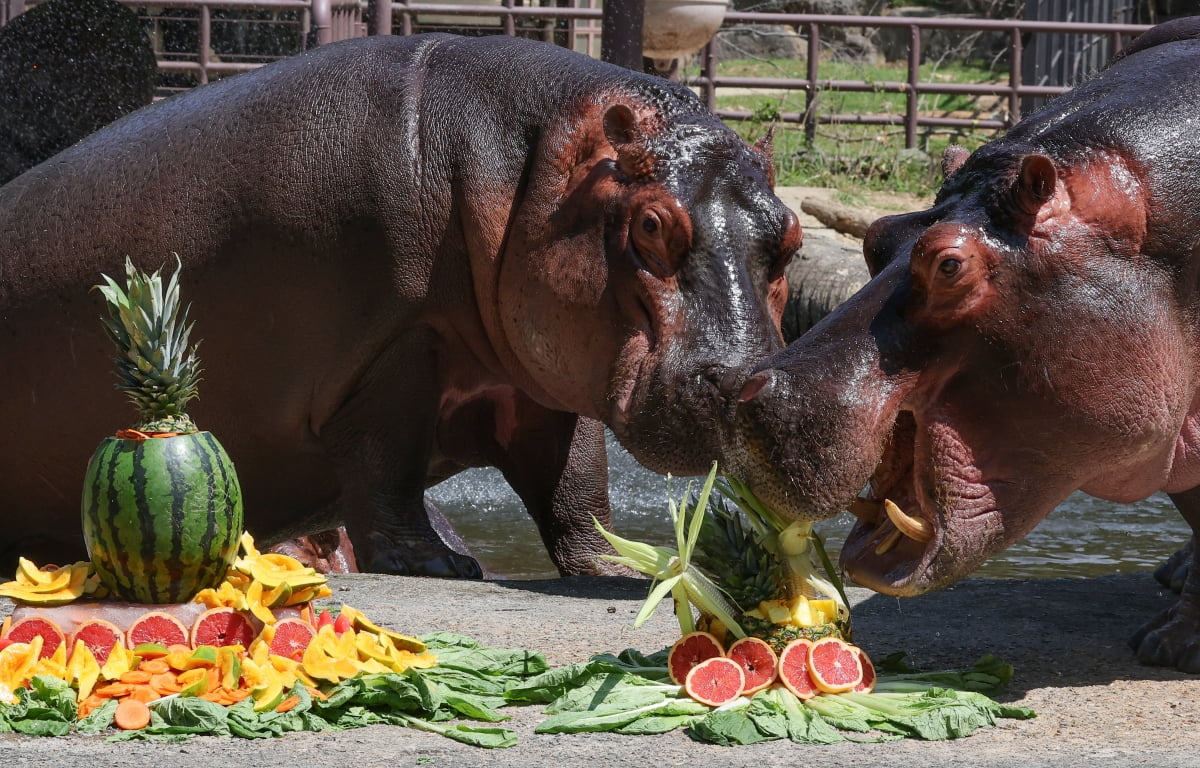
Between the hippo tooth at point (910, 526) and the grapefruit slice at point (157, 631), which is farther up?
the hippo tooth at point (910, 526)

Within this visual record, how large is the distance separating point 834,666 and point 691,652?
316 millimetres

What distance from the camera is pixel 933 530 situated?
10.9ft

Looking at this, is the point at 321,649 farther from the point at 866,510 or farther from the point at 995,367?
the point at 995,367

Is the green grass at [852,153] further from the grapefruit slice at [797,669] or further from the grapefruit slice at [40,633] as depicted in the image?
the grapefruit slice at [40,633]

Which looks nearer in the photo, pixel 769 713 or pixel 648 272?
pixel 769 713

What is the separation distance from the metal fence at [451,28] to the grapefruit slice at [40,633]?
21.6ft

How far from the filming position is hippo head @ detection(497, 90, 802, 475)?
4.81m

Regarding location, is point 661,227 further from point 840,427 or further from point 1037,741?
point 1037,741

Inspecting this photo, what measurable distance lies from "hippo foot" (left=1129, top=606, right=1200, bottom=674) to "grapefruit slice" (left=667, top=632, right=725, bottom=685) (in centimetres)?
106

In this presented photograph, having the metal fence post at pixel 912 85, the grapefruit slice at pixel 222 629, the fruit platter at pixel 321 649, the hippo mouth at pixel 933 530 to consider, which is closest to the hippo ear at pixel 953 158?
the hippo mouth at pixel 933 530

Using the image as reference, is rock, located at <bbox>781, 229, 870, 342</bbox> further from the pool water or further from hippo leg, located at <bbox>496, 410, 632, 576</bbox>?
hippo leg, located at <bbox>496, 410, 632, 576</bbox>

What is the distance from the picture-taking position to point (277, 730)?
3.33m

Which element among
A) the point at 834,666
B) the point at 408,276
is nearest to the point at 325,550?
the point at 408,276

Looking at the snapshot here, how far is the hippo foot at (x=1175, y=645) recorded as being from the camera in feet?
12.5
